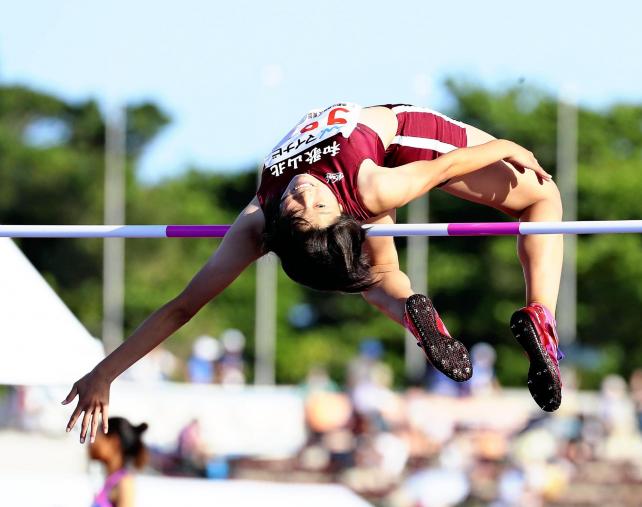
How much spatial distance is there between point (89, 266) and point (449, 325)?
974cm

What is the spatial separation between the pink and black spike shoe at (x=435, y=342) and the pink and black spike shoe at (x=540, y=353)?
0.24 m

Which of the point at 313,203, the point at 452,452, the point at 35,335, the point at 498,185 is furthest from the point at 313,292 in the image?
the point at 313,203

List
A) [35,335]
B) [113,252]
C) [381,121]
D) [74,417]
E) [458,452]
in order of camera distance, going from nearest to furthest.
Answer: [74,417], [381,121], [35,335], [458,452], [113,252]

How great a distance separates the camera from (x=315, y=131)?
5.00 meters

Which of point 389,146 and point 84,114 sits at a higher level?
point 84,114

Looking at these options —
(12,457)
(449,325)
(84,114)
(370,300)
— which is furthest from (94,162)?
(370,300)

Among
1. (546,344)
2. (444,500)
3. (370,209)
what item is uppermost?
(370,209)

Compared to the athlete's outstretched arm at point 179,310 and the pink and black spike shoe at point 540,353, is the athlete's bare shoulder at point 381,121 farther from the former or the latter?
the pink and black spike shoe at point 540,353

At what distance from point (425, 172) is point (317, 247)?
→ 494mm

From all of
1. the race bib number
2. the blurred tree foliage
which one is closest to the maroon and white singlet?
the race bib number

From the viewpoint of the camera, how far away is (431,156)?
208 inches

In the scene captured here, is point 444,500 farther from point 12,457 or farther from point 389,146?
point 389,146

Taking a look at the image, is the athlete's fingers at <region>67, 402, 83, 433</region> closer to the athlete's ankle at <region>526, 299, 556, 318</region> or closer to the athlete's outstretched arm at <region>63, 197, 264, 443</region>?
the athlete's outstretched arm at <region>63, 197, 264, 443</region>

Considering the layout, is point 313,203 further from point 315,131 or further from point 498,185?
point 498,185
